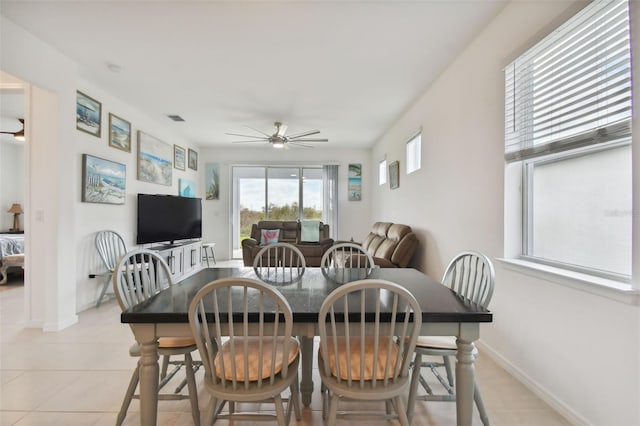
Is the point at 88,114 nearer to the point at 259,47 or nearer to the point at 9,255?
the point at 259,47

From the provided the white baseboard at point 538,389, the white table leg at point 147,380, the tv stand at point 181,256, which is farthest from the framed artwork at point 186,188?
the white baseboard at point 538,389

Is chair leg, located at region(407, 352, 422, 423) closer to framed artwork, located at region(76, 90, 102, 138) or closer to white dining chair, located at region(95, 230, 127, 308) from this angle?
white dining chair, located at region(95, 230, 127, 308)

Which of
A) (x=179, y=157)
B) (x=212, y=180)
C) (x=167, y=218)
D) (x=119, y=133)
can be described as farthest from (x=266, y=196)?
(x=119, y=133)

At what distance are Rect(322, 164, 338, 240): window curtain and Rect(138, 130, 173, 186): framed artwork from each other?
11.1 ft

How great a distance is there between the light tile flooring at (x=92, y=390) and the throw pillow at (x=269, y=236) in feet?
10.4

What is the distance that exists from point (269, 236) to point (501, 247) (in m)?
4.35

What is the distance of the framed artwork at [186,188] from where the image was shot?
5.90m

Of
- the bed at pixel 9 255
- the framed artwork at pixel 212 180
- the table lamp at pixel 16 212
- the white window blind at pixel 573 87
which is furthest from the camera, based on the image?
the framed artwork at pixel 212 180

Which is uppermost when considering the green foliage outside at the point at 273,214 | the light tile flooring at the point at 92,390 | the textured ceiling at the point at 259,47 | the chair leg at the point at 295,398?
the textured ceiling at the point at 259,47

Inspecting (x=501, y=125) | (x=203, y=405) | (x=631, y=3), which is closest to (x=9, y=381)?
(x=203, y=405)

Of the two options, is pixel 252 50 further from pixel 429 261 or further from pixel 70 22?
pixel 429 261

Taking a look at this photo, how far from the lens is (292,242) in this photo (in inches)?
230

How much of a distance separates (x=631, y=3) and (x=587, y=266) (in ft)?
4.28

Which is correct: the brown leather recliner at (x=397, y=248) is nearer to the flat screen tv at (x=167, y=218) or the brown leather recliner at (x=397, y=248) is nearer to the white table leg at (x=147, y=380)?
the white table leg at (x=147, y=380)
